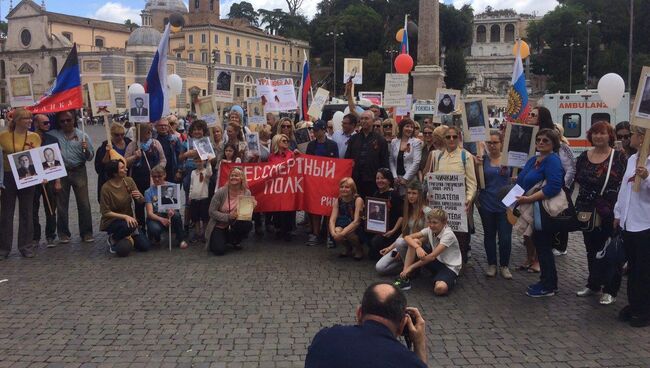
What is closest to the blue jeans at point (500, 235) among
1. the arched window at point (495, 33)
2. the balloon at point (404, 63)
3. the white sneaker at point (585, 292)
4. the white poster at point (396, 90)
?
the white sneaker at point (585, 292)

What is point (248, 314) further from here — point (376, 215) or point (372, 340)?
point (372, 340)

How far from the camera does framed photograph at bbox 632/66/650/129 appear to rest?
6.00 m

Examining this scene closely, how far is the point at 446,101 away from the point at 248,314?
550 cm

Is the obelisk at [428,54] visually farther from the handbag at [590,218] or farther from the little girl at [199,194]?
the handbag at [590,218]

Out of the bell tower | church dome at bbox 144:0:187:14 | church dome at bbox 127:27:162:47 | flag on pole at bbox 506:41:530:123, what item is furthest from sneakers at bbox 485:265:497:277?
church dome at bbox 144:0:187:14

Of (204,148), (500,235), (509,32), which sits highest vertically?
(509,32)

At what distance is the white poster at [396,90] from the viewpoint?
12828 mm

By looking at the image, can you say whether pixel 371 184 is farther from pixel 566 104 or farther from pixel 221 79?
pixel 566 104

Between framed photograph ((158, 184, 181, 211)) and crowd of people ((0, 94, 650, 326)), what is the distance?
0.10 m

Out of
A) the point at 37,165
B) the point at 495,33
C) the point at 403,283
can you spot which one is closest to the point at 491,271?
the point at 403,283

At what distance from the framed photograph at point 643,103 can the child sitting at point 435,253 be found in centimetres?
234

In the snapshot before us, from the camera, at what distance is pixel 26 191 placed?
878cm

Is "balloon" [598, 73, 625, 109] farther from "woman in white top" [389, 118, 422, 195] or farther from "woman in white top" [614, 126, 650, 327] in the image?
"woman in white top" [614, 126, 650, 327]

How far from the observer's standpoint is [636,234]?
596 centimetres
